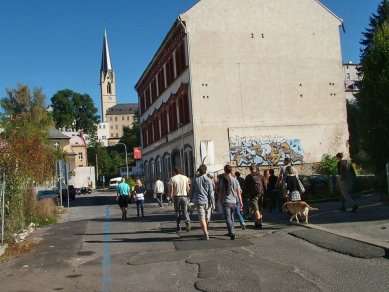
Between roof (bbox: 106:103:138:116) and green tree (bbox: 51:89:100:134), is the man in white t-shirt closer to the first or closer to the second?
green tree (bbox: 51:89:100:134)

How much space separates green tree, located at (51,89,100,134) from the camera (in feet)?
311

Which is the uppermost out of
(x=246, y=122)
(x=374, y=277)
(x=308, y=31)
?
(x=308, y=31)

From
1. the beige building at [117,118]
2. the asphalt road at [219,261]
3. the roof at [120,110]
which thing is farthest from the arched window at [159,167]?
the beige building at [117,118]

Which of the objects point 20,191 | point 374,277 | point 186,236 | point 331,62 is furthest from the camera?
point 331,62

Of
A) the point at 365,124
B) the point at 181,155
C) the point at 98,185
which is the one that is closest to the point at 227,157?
the point at 181,155

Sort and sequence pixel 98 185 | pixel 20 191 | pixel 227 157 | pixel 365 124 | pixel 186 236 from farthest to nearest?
pixel 98 185, pixel 227 157, pixel 365 124, pixel 20 191, pixel 186 236

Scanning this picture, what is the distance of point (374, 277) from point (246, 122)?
77.4ft

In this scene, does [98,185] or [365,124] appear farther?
[98,185]

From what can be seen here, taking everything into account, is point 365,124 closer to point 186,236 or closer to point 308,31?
point 186,236

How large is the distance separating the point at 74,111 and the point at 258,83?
73.8 m

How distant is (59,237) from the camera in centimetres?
1325

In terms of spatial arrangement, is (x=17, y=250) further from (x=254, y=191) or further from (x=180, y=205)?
(x=254, y=191)

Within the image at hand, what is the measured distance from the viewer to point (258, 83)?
98.4ft

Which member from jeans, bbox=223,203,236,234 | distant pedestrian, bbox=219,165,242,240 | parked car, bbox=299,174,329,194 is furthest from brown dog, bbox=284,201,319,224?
parked car, bbox=299,174,329,194
